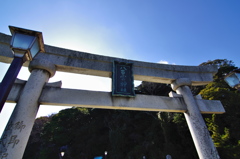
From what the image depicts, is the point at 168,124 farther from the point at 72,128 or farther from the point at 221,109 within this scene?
the point at 72,128

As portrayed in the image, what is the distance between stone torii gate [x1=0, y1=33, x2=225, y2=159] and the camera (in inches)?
90.3

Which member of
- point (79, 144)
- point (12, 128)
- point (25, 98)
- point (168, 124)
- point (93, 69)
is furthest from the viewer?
point (79, 144)

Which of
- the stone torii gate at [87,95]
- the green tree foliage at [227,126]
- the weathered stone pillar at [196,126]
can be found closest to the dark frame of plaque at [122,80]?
the stone torii gate at [87,95]

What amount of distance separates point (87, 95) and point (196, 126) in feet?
9.49

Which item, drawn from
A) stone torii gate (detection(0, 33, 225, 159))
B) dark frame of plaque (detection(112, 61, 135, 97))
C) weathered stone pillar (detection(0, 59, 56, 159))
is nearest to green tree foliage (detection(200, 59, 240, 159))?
stone torii gate (detection(0, 33, 225, 159))

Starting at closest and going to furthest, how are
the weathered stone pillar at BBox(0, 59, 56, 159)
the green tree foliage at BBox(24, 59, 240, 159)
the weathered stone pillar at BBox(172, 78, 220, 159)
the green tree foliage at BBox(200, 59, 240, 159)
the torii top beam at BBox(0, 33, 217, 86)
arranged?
the weathered stone pillar at BBox(0, 59, 56, 159) < the weathered stone pillar at BBox(172, 78, 220, 159) < the torii top beam at BBox(0, 33, 217, 86) < the green tree foliage at BBox(200, 59, 240, 159) < the green tree foliage at BBox(24, 59, 240, 159)

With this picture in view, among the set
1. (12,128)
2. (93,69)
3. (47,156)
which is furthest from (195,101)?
(47,156)

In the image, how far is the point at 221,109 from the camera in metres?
3.58

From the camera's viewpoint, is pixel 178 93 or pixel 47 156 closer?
pixel 178 93

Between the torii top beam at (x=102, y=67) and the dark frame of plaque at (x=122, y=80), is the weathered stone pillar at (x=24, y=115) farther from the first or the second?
the dark frame of plaque at (x=122, y=80)

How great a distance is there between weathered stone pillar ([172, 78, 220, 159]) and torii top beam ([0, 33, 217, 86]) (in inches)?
15.0

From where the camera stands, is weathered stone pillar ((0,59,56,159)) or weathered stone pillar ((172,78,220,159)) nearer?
weathered stone pillar ((0,59,56,159))

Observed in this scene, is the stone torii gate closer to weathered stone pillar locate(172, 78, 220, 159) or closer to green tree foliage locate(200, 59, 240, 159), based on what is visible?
weathered stone pillar locate(172, 78, 220, 159)

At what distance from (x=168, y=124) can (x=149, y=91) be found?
5.12m
